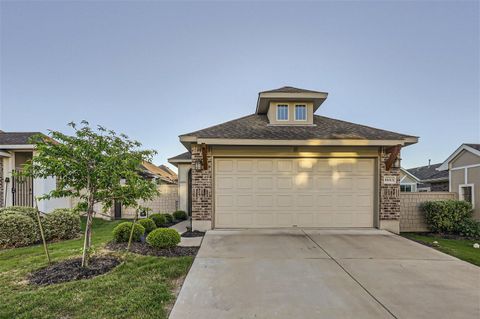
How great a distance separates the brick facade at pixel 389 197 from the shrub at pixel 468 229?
268cm

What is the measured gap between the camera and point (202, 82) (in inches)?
509

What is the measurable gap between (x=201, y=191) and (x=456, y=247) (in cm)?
768

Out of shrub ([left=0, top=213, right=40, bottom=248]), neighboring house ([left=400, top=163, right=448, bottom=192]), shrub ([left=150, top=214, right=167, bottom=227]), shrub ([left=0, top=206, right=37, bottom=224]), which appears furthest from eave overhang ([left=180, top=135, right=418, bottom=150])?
neighboring house ([left=400, top=163, right=448, bottom=192])

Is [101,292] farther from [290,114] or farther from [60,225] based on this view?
[290,114]

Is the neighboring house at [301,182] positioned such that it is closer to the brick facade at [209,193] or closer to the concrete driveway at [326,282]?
the brick facade at [209,193]

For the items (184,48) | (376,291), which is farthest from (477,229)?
(184,48)

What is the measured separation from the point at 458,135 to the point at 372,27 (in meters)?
10.1

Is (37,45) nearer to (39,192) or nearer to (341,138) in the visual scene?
(39,192)

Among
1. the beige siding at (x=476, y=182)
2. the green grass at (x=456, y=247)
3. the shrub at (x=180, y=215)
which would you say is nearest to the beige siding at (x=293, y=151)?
the green grass at (x=456, y=247)

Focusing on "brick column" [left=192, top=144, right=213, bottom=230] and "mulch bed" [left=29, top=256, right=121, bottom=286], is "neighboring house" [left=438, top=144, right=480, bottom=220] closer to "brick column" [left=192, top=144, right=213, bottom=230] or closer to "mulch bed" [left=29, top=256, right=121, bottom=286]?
"brick column" [left=192, top=144, right=213, bottom=230]

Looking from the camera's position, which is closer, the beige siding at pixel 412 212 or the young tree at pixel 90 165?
the young tree at pixel 90 165

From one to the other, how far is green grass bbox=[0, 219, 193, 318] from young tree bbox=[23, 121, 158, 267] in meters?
0.87

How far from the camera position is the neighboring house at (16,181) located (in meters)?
9.46

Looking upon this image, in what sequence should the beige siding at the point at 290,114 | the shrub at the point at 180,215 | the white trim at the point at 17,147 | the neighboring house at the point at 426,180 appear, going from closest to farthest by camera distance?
the beige siding at the point at 290,114 < the white trim at the point at 17,147 < the shrub at the point at 180,215 < the neighboring house at the point at 426,180
